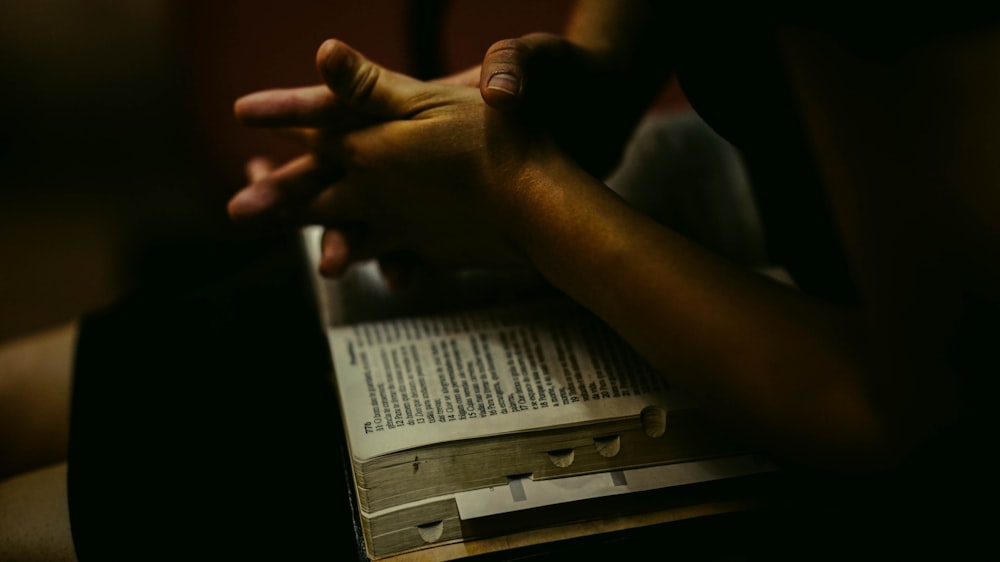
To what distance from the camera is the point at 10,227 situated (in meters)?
1.57

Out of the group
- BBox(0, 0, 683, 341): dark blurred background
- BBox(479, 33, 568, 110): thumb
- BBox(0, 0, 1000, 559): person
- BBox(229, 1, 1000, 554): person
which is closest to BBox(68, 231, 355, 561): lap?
BBox(0, 0, 1000, 559): person

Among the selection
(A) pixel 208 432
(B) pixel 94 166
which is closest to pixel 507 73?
(A) pixel 208 432

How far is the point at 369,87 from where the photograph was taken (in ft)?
2.04

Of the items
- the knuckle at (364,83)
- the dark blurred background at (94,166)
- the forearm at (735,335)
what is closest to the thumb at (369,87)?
the knuckle at (364,83)

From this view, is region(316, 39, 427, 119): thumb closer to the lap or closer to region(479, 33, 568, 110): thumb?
region(479, 33, 568, 110): thumb

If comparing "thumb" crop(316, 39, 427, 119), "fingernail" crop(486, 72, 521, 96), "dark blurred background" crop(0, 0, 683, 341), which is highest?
"dark blurred background" crop(0, 0, 683, 341)

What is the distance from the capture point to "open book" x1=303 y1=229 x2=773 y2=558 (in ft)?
1.76

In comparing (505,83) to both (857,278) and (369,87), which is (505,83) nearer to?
(369,87)

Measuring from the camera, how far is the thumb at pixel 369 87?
0.60 meters

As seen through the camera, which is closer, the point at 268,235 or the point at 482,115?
the point at 482,115

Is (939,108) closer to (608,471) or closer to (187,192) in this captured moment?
(608,471)

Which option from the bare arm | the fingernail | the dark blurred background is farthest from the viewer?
the dark blurred background

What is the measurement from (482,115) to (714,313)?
233 mm

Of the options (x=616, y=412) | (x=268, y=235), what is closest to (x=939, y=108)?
(x=616, y=412)
